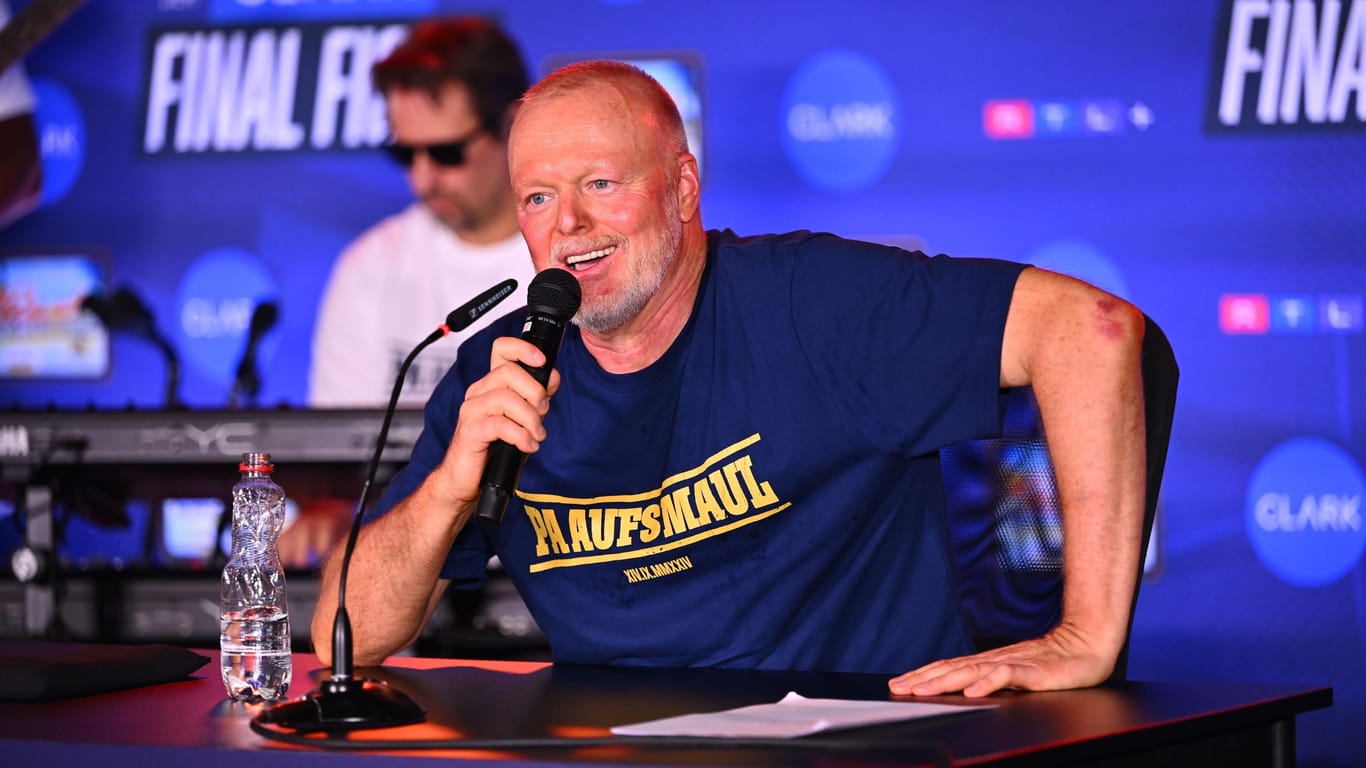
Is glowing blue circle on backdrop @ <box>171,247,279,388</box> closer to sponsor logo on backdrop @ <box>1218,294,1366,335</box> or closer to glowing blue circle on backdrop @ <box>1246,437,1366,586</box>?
sponsor logo on backdrop @ <box>1218,294,1366,335</box>

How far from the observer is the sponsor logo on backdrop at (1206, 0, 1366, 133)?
136 inches

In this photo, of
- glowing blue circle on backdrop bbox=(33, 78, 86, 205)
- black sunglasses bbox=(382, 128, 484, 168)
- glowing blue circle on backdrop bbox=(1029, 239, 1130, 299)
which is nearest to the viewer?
glowing blue circle on backdrop bbox=(1029, 239, 1130, 299)

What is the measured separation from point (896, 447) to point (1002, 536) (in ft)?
0.51

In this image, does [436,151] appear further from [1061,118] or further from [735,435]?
[735,435]

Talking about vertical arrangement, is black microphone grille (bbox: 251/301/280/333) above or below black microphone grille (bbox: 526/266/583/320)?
above

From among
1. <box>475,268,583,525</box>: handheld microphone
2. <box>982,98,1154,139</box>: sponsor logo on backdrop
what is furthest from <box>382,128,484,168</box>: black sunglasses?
<box>475,268,583,525</box>: handheld microphone

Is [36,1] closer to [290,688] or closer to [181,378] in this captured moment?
[181,378]

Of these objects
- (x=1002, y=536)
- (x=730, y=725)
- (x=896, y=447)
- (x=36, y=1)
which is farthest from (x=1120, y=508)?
(x=36, y=1)

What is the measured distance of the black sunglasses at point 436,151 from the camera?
3975 mm

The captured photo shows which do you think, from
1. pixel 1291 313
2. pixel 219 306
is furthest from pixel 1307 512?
pixel 219 306

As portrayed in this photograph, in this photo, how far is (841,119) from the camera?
377 centimetres

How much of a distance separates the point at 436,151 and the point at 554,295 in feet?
8.50

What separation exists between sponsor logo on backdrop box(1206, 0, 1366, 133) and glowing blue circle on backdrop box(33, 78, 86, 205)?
3.01m

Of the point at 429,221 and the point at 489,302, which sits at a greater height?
the point at 429,221
